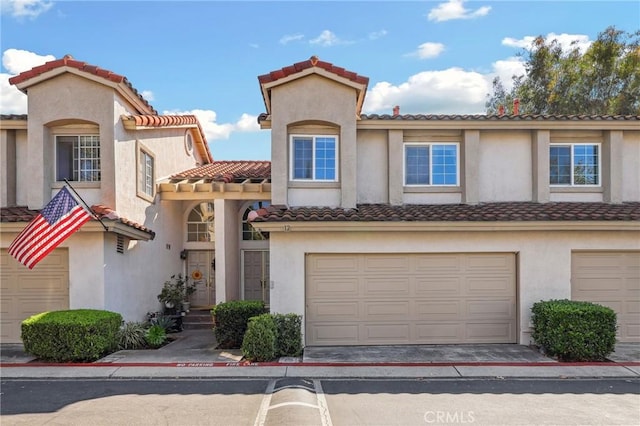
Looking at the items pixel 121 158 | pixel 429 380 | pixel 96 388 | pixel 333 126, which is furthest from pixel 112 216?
pixel 429 380

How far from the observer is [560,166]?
13.8 m

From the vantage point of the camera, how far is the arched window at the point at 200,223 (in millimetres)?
17375

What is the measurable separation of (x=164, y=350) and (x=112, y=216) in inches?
137

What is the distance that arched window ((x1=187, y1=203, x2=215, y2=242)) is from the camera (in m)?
17.4

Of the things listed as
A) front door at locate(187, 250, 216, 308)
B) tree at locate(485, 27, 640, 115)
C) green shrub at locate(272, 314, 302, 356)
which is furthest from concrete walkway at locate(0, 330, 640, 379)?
tree at locate(485, 27, 640, 115)

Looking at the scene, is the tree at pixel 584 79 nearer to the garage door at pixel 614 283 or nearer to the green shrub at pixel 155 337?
the garage door at pixel 614 283

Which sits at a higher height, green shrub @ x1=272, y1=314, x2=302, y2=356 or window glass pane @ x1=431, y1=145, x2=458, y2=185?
window glass pane @ x1=431, y1=145, x2=458, y2=185

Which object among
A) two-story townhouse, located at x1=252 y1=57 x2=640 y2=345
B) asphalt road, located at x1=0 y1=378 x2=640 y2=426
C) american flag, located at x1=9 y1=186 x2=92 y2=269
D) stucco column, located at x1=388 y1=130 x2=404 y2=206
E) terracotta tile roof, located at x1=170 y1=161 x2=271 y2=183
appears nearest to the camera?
asphalt road, located at x1=0 y1=378 x2=640 y2=426

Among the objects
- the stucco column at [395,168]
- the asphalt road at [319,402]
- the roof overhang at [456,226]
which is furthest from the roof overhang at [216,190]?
the asphalt road at [319,402]

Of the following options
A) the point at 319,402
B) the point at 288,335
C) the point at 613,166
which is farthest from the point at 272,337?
the point at 613,166

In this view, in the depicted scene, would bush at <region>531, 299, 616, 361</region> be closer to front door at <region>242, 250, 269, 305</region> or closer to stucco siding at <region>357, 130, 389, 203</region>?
stucco siding at <region>357, 130, 389, 203</region>

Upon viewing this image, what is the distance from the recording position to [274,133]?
1272 cm

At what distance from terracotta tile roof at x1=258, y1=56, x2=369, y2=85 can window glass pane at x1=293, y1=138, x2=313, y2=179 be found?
172 cm

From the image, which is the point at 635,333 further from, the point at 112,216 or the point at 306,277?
the point at 112,216
